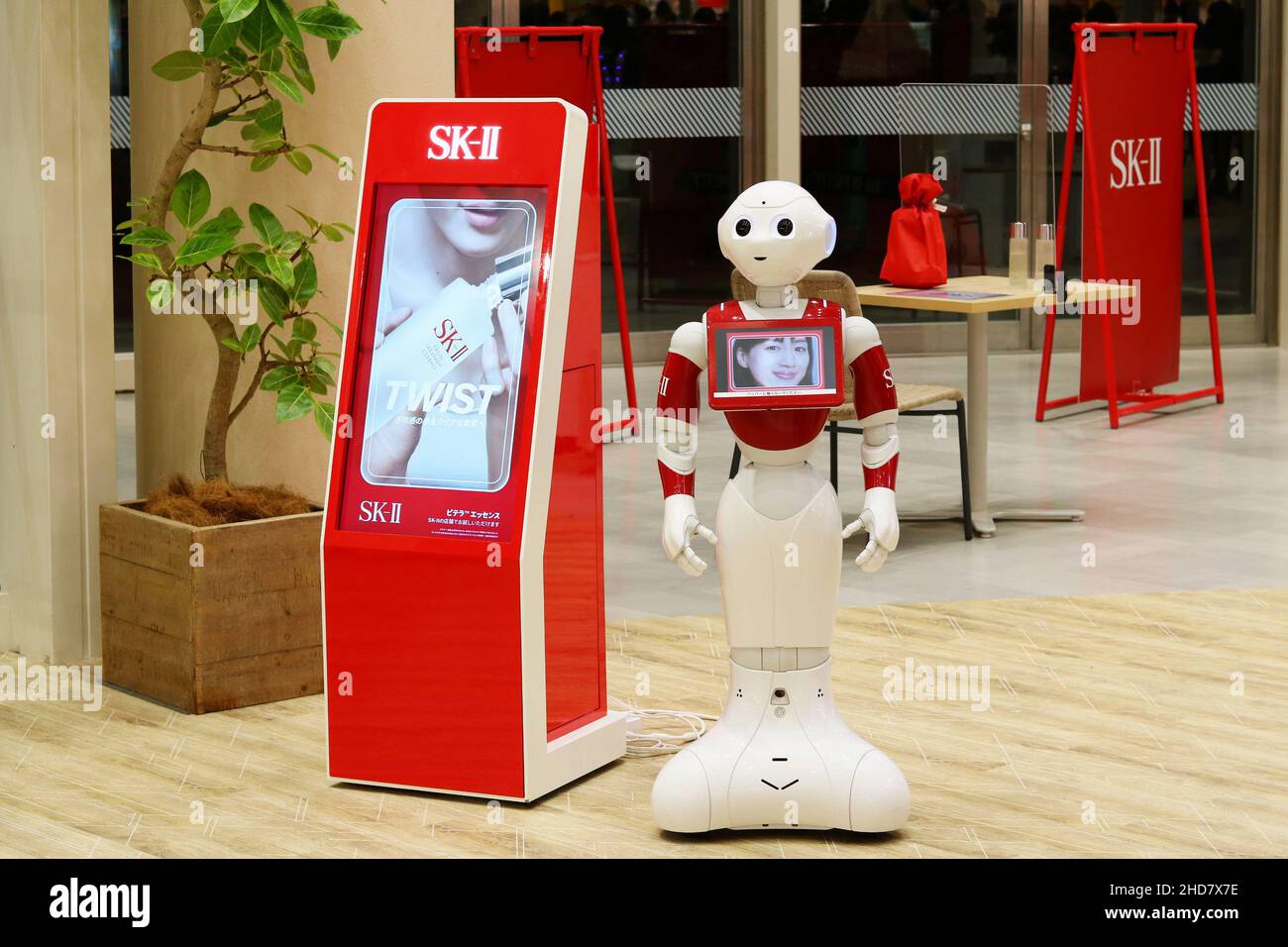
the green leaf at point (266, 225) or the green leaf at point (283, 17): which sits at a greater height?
the green leaf at point (283, 17)

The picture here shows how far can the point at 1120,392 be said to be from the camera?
8.95 m

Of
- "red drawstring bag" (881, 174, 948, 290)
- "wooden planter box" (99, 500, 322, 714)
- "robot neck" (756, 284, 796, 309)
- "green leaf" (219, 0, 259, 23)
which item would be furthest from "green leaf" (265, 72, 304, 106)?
"red drawstring bag" (881, 174, 948, 290)

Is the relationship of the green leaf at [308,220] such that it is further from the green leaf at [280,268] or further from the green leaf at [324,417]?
the green leaf at [324,417]

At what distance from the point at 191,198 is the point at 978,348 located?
2.83 metres

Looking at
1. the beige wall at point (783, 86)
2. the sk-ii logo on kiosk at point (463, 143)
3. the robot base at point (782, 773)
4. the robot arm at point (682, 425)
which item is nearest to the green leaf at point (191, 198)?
the sk-ii logo on kiosk at point (463, 143)

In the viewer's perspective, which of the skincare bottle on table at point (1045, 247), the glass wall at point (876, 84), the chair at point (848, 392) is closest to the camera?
the chair at point (848, 392)

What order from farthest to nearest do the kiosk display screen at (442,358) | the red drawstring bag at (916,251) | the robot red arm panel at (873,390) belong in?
the red drawstring bag at (916,251) < the kiosk display screen at (442,358) < the robot red arm panel at (873,390)

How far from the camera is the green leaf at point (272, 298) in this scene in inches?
173

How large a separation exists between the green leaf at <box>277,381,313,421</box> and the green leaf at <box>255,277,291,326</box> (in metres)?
0.19

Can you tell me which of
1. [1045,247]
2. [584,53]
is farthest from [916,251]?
[584,53]

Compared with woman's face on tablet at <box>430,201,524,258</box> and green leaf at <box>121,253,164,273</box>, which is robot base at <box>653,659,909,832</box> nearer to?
woman's face on tablet at <box>430,201,524,258</box>

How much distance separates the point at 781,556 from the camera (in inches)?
138

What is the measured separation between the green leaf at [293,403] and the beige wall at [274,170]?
0.54 meters
